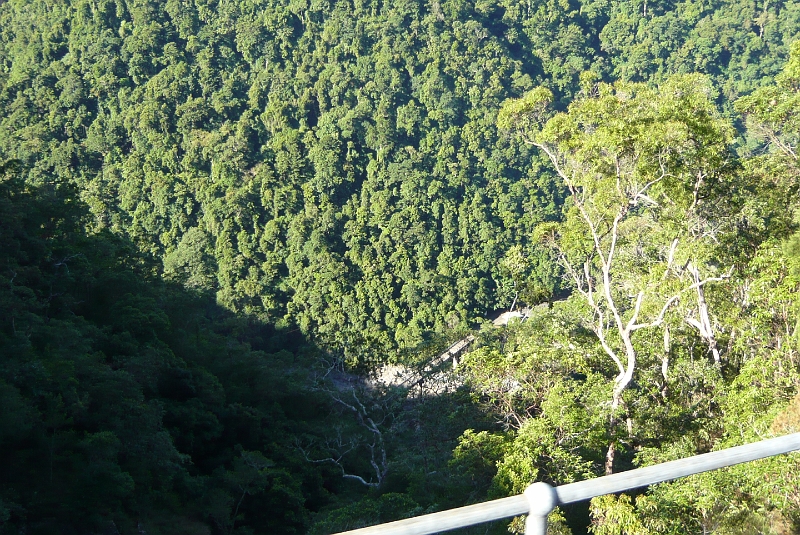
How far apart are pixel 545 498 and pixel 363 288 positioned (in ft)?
105

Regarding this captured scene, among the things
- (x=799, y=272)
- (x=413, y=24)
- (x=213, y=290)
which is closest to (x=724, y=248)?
(x=799, y=272)

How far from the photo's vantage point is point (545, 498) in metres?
1.72

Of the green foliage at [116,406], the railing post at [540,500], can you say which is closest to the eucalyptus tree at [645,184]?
the green foliage at [116,406]

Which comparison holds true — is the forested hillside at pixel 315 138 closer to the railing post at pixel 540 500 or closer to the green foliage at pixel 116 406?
the green foliage at pixel 116 406

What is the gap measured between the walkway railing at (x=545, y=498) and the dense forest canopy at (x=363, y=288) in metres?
0.72

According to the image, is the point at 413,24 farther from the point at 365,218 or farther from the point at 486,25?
the point at 365,218

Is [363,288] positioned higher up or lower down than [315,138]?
lower down

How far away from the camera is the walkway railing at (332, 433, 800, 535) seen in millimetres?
1672

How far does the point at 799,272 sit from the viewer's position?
6.36 m

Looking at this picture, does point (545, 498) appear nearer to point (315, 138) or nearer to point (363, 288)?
point (363, 288)

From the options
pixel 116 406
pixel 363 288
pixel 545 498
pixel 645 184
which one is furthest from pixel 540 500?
pixel 363 288

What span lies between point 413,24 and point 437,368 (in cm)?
3689

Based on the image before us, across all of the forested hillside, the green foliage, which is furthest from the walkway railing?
the forested hillside

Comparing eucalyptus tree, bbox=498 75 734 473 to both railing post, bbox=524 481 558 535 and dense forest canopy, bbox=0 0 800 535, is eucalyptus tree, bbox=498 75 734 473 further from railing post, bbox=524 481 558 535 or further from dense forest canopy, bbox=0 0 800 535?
railing post, bbox=524 481 558 535
